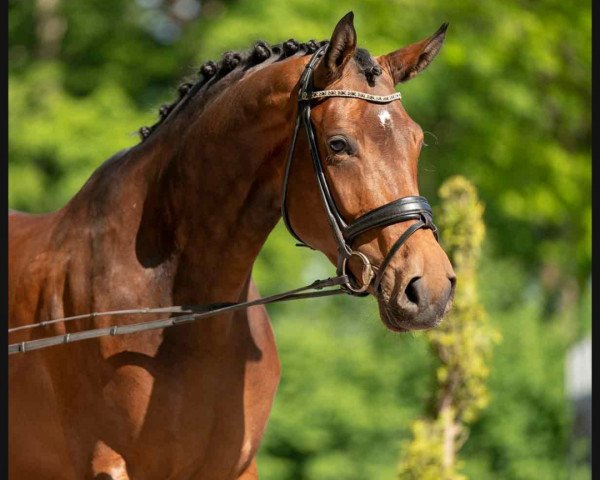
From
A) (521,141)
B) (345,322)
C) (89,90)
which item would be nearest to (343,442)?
(345,322)

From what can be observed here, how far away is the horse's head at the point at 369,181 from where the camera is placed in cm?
342

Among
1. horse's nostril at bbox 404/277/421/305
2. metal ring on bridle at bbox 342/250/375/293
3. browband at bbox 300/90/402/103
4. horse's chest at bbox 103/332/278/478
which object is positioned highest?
browband at bbox 300/90/402/103

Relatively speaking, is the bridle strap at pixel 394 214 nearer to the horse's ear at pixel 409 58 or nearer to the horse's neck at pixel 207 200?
the horse's neck at pixel 207 200

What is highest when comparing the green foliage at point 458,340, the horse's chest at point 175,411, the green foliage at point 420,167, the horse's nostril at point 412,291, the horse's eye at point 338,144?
the green foliage at point 420,167

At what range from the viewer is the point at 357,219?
3.55 m

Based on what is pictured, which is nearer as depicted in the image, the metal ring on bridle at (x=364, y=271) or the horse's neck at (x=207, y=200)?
the metal ring on bridle at (x=364, y=271)

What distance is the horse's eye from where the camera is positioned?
3590 mm

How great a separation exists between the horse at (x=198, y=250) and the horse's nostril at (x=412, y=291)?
0.18 meters

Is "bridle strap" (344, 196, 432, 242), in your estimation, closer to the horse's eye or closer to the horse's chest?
the horse's eye

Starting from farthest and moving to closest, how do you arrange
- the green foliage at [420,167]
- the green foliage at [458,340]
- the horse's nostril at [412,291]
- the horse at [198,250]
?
the green foliage at [420,167], the green foliage at [458,340], the horse at [198,250], the horse's nostril at [412,291]

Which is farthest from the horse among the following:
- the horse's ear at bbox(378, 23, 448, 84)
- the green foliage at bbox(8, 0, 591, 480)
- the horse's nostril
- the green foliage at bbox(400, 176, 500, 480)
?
the green foliage at bbox(8, 0, 591, 480)

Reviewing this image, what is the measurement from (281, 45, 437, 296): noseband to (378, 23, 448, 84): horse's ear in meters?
0.23

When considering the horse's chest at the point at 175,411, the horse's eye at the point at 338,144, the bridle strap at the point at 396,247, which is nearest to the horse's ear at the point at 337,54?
the horse's eye at the point at 338,144
